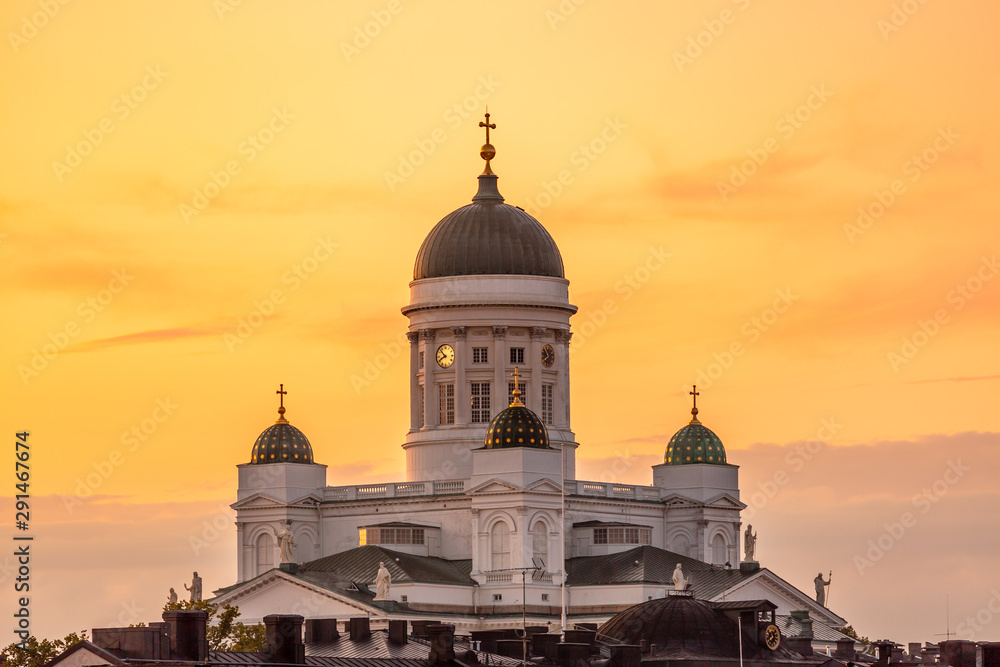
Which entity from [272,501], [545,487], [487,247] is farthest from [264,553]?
[487,247]

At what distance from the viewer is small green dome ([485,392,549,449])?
18238cm

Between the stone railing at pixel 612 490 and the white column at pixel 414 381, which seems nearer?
the stone railing at pixel 612 490

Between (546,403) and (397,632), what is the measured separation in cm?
6405

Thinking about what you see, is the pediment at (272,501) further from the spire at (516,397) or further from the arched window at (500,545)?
the arched window at (500,545)

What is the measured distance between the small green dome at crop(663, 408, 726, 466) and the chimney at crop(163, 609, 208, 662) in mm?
88641

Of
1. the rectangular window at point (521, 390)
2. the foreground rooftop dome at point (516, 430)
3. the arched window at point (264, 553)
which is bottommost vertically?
the arched window at point (264, 553)

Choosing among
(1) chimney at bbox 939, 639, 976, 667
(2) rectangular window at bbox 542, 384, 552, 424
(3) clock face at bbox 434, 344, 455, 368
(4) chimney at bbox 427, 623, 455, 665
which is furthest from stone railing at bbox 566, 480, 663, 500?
(4) chimney at bbox 427, 623, 455, 665

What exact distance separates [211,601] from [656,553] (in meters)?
26.5

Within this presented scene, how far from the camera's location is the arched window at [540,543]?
181625mm

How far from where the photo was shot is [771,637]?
453 ft

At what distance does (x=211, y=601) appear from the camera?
7146 inches

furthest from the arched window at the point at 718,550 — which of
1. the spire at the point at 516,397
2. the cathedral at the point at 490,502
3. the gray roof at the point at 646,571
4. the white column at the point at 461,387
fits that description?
the white column at the point at 461,387

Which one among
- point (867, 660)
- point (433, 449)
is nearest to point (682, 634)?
point (867, 660)

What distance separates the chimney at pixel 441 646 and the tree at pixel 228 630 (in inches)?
1470
